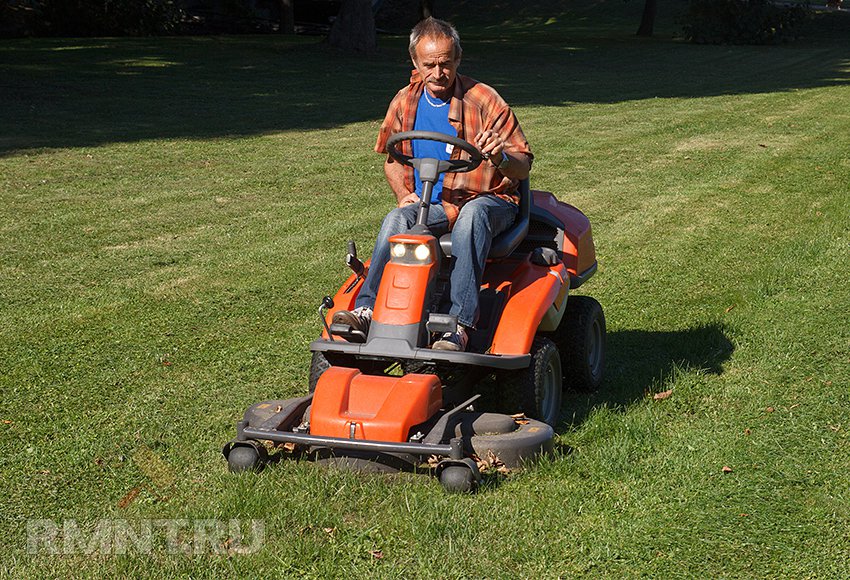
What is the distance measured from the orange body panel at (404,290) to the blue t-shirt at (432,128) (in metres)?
0.54

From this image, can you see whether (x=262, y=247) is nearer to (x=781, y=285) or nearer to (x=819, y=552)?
(x=781, y=285)

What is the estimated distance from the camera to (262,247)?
29.7ft

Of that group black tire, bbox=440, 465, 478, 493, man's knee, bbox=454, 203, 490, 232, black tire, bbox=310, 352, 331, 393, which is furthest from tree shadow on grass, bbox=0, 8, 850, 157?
black tire, bbox=440, 465, 478, 493

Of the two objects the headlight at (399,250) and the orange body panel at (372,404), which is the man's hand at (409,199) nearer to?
the headlight at (399,250)

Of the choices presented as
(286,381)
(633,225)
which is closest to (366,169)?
(633,225)

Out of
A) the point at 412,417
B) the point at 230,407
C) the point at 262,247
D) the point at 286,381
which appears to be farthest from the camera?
the point at 262,247

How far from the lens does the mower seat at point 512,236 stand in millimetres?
5023

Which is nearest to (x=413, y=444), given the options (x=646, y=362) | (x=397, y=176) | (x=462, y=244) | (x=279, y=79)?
(x=462, y=244)

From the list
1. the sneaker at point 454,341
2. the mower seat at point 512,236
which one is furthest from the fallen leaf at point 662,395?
the sneaker at point 454,341

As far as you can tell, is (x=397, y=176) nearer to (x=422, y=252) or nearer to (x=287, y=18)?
(x=422, y=252)

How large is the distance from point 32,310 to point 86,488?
9.84 ft

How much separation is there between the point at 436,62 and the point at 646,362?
210 centimetres

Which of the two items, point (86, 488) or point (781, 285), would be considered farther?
point (781, 285)

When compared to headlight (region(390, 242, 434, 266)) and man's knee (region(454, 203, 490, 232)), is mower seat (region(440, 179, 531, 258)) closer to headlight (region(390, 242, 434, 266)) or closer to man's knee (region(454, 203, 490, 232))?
man's knee (region(454, 203, 490, 232))
